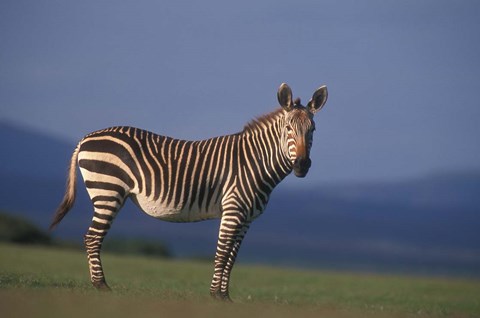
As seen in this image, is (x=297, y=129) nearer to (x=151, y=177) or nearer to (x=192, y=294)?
Result: (x=151, y=177)

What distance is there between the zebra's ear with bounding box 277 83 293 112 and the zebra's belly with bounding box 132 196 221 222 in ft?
6.40

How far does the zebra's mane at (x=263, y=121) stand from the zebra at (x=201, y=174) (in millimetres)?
24

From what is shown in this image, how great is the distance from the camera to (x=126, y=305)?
9508 mm

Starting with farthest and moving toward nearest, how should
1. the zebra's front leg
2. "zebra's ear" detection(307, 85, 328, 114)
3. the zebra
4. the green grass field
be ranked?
1. "zebra's ear" detection(307, 85, 328, 114)
2. the zebra
3. the zebra's front leg
4. the green grass field

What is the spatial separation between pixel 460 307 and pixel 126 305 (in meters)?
12.8

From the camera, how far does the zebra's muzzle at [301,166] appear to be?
41.9 feet

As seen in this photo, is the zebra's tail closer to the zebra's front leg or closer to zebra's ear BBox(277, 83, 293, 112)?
the zebra's front leg

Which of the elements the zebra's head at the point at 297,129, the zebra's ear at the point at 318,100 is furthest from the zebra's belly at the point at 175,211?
the zebra's ear at the point at 318,100

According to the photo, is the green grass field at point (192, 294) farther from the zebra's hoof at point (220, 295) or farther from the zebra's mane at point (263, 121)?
the zebra's mane at point (263, 121)

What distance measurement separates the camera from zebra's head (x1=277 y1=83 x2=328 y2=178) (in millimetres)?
12797

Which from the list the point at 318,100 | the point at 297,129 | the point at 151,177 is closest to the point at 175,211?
the point at 151,177

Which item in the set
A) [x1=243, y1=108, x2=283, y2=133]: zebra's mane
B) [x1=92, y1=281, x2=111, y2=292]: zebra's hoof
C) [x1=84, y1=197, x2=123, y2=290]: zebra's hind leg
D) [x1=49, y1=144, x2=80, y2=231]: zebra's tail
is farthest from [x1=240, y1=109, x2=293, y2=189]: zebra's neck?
[x1=92, y1=281, x2=111, y2=292]: zebra's hoof

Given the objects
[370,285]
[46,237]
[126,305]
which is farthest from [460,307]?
[46,237]

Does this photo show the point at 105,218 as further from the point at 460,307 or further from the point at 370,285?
the point at 370,285
